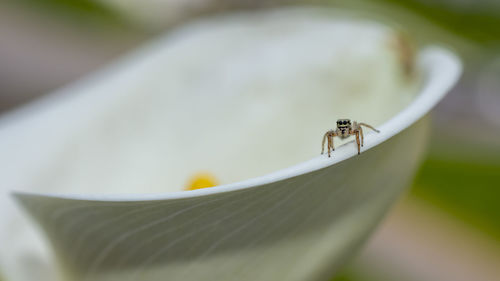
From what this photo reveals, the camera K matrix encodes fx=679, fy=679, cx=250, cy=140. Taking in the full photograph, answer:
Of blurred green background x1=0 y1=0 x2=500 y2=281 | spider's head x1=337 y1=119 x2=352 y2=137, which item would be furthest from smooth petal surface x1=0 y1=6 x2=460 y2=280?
blurred green background x1=0 y1=0 x2=500 y2=281

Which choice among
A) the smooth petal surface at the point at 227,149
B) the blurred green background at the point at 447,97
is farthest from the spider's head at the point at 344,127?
the blurred green background at the point at 447,97

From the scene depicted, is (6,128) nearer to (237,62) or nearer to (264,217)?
(237,62)

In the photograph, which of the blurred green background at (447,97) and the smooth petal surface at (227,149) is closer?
the smooth petal surface at (227,149)

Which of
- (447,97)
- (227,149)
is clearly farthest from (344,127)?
(447,97)

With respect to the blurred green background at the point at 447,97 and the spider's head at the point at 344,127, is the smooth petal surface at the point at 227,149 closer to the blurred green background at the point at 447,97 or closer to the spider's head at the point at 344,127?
the spider's head at the point at 344,127

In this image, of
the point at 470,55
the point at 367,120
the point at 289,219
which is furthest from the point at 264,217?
the point at 470,55

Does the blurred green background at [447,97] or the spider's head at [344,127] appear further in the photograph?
the blurred green background at [447,97]
